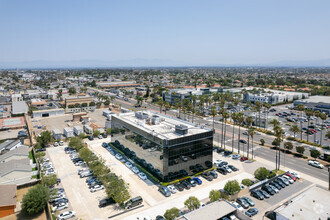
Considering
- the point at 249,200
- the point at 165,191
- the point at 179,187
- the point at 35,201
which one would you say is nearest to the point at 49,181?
the point at 35,201

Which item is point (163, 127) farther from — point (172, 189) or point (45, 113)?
point (45, 113)

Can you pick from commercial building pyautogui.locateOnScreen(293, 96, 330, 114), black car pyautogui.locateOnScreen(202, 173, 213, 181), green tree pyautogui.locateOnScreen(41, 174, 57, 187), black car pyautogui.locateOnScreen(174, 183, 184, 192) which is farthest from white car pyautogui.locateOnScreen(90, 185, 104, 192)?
commercial building pyautogui.locateOnScreen(293, 96, 330, 114)

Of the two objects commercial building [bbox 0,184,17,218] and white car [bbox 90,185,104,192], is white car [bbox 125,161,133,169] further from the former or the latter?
commercial building [bbox 0,184,17,218]

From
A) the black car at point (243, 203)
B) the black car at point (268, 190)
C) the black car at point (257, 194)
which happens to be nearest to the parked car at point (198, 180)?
the black car at point (243, 203)

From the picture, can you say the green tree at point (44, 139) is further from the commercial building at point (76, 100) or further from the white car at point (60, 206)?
the commercial building at point (76, 100)

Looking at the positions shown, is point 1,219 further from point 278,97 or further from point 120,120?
point 278,97

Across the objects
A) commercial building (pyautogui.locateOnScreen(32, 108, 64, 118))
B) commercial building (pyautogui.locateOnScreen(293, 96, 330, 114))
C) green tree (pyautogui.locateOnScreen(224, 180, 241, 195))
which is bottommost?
green tree (pyautogui.locateOnScreen(224, 180, 241, 195))
